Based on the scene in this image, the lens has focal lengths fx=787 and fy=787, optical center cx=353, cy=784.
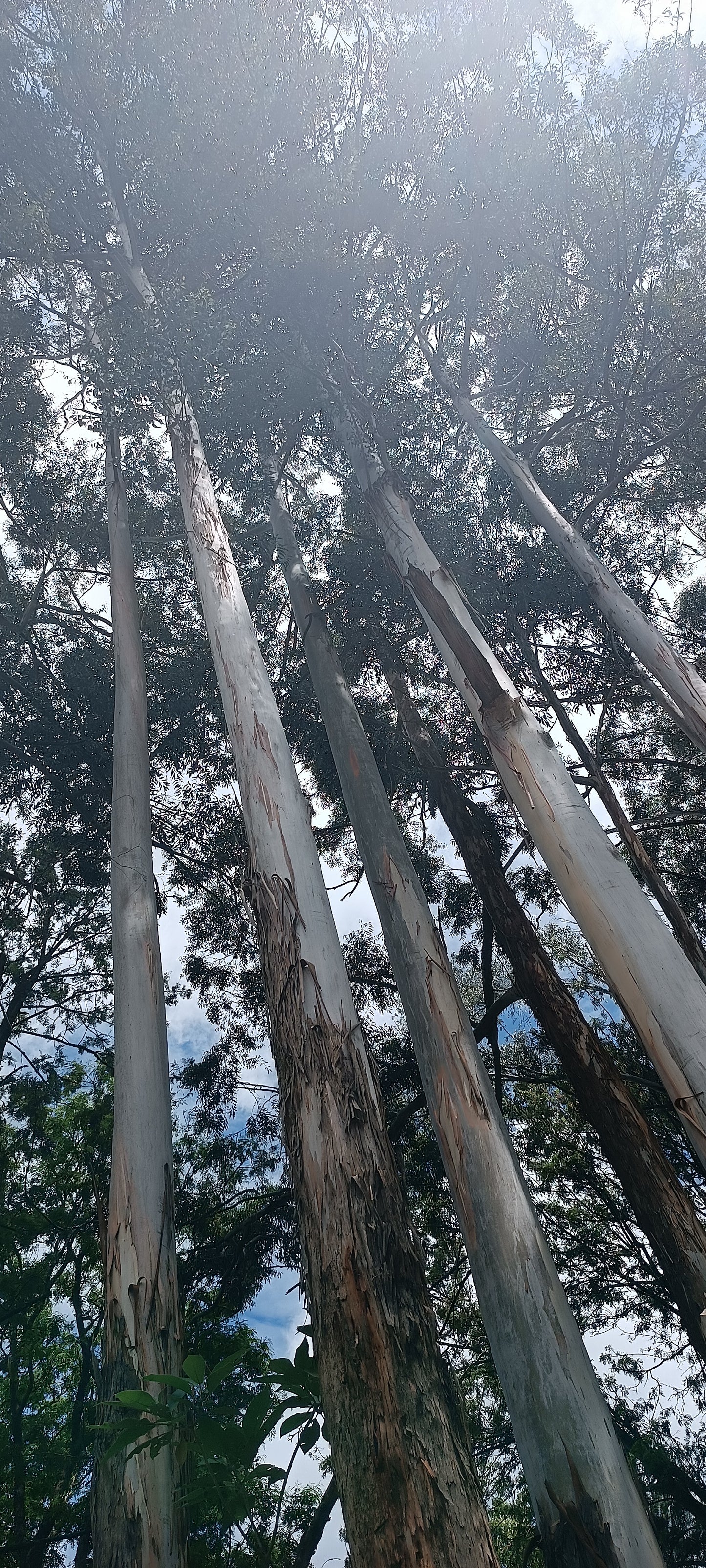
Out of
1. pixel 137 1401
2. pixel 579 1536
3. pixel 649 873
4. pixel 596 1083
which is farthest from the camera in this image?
pixel 649 873

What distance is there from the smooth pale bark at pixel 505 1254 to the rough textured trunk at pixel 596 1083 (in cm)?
69

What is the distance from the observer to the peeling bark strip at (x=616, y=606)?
5.86m

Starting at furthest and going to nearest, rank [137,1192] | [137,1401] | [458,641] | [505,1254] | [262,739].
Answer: [458,641] < [262,739] < [505,1254] < [137,1192] < [137,1401]

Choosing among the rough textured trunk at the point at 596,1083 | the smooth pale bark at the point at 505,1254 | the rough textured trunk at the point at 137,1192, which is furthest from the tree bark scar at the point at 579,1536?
the rough textured trunk at the point at 137,1192

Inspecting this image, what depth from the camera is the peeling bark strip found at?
5.86 m

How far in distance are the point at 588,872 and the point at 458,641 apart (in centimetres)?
195

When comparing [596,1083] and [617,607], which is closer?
[596,1083]

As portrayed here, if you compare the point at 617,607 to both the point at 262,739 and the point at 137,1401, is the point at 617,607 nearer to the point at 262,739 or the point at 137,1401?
the point at 262,739

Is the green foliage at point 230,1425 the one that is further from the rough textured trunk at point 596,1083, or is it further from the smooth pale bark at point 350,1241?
the rough textured trunk at point 596,1083

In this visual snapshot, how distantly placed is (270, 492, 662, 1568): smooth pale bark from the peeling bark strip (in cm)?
230

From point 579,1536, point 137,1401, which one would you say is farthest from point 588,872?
point 137,1401

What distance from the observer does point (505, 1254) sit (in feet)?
12.5

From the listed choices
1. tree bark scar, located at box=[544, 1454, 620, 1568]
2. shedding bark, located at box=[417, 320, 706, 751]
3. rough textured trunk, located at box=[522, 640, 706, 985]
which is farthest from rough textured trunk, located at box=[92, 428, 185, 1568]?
shedding bark, located at box=[417, 320, 706, 751]

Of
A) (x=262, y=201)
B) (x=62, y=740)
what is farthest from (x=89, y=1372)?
(x=262, y=201)
